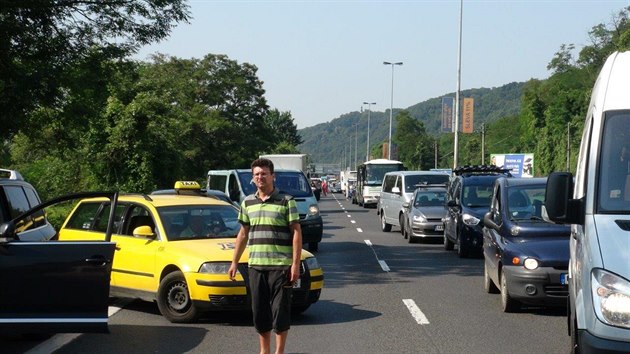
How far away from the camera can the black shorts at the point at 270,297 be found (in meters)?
7.96

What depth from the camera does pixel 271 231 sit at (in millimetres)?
8148

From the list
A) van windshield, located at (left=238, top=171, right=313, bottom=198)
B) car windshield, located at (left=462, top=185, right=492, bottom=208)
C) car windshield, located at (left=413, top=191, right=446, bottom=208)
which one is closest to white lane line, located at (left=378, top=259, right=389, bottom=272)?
car windshield, located at (left=462, top=185, right=492, bottom=208)

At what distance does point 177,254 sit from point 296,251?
11.1 feet

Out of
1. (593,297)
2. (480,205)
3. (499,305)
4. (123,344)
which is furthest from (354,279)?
(593,297)

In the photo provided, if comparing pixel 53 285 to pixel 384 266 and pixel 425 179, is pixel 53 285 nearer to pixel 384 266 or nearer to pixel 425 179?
pixel 384 266

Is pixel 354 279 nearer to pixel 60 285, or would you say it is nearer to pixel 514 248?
pixel 514 248

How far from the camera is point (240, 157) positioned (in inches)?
2746

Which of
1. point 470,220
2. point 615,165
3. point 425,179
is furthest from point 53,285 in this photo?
point 425,179

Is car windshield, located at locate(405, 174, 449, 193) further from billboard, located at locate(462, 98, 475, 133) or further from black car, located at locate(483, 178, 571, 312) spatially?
billboard, located at locate(462, 98, 475, 133)

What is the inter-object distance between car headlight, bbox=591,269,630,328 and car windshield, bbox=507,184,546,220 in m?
6.98

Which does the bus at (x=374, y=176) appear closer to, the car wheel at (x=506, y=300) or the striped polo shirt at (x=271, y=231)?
the car wheel at (x=506, y=300)

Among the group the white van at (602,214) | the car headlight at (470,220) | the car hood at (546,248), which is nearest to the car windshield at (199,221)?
the car hood at (546,248)

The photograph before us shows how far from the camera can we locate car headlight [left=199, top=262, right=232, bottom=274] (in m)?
10.7

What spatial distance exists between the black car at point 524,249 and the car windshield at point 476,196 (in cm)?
646
